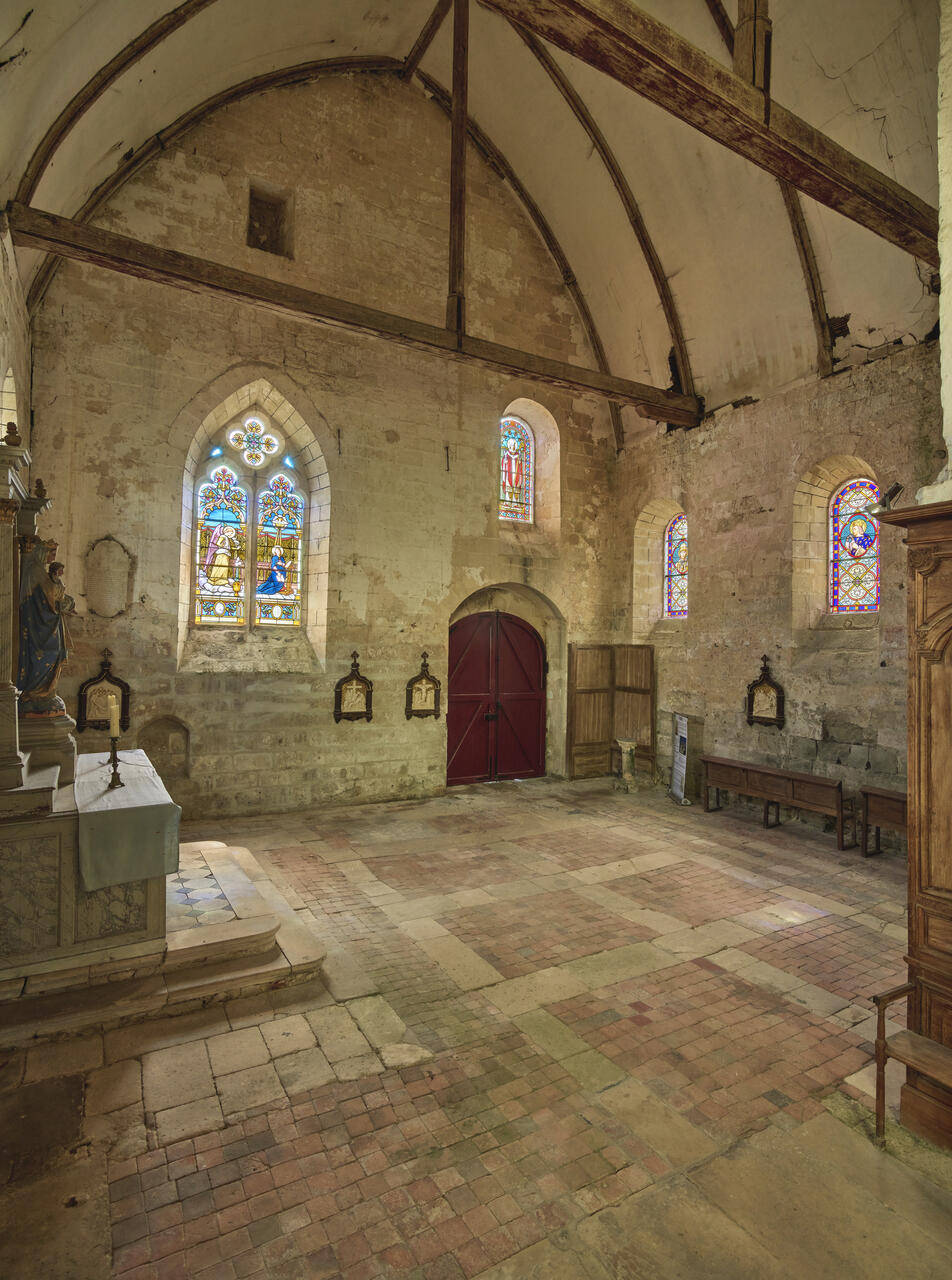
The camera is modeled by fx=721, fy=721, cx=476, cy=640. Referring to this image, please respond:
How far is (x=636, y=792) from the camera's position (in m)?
10.5

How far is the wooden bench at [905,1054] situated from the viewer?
307 centimetres

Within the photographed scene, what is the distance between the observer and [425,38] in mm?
9203

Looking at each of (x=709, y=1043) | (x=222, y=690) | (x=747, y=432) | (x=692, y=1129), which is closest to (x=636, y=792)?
(x=747, y=432)

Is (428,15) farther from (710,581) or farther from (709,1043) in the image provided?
(709,1043)

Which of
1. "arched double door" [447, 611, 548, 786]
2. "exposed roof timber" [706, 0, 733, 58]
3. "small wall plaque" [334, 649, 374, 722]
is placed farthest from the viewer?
"arched double door" [447, 611, 548, 786]

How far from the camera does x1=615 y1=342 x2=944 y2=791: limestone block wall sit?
7.73m

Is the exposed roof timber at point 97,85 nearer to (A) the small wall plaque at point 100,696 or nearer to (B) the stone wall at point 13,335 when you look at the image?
(B) the stone wall at point 13,335

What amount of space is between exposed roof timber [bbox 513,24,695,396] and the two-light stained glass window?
556 centimetres

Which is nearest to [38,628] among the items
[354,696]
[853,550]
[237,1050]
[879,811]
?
[237,1050]

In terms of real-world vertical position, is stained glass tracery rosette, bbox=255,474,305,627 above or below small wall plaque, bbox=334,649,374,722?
above

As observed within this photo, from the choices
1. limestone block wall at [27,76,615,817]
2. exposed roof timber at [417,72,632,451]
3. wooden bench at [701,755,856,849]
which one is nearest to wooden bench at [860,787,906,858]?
wooden bench at [701,755,856,849]

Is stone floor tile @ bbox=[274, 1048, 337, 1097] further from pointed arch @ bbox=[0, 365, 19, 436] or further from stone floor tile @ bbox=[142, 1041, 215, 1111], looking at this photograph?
pointed arch @ bbox=[0, 365, 19, 436]

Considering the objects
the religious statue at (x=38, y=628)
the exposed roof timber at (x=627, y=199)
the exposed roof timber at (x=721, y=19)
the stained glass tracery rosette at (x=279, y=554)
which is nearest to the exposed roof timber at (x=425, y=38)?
the exposed roof timber at (x=627, y=199)

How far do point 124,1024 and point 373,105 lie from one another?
10762 mm
